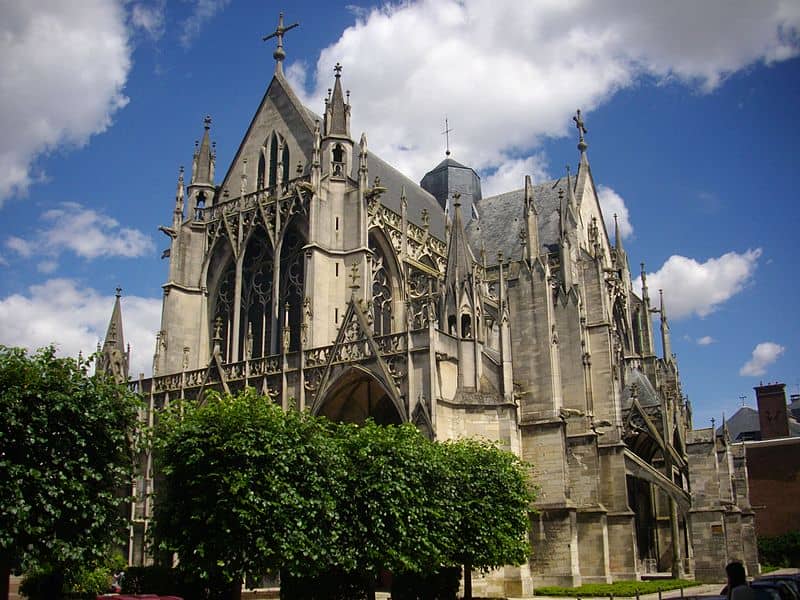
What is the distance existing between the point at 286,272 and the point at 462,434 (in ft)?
41.0

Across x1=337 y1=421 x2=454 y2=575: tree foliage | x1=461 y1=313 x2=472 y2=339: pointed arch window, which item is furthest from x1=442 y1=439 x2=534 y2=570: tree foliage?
x1=461 y1=313 x2=472 y2=339: pointed arch window

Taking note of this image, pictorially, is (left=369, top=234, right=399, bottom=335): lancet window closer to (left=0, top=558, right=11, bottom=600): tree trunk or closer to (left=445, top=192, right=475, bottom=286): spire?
(left=445, top=192, right=475, bottom=286): spire

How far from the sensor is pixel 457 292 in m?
32.4

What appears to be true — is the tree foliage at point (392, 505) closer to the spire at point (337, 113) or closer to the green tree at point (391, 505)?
the green tree at point (391, 505)

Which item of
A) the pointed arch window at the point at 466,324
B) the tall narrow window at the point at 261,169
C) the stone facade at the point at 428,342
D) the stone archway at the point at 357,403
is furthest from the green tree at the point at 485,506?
the tall narrow window at the point at 261,169

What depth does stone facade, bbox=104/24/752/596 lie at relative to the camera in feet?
98.9

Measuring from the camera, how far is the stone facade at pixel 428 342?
98.9ft

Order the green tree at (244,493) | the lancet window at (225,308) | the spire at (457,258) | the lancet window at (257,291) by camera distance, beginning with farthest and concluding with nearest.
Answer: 1. the lancet window at (225,308)
2. the lancet window at (257,291)
3. the spire at (457,258)
4. the green tree at (244,493)

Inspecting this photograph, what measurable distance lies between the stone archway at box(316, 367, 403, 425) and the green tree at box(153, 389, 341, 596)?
26.9 ft

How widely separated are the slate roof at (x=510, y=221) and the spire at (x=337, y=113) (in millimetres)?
13211

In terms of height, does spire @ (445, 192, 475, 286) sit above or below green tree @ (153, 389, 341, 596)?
above

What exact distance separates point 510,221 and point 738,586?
43.1 m

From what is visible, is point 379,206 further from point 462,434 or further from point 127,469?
point 127,469

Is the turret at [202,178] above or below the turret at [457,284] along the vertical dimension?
above
